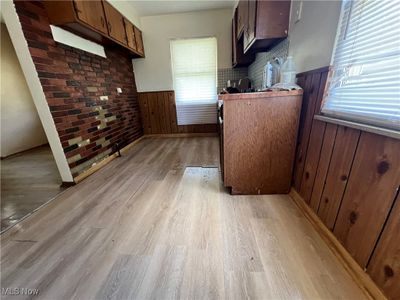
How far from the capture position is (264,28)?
1616mm

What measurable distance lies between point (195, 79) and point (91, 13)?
209 centimetres

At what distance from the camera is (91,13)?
214 cm

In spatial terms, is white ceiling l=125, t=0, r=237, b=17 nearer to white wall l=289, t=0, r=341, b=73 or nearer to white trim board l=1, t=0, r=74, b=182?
white trim board l=1, t=0, r=74, b=182

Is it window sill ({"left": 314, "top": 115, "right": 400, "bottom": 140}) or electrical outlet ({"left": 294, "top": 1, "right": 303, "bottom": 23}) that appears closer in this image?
window sill ({"left": 314, "top": 115, "right": 400, "bottom": 140})

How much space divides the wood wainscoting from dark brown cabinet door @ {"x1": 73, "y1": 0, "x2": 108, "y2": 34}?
166 centimetres

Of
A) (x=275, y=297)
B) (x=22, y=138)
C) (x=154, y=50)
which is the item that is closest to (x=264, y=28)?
(x=275, y=297)

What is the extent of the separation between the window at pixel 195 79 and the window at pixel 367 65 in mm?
2941

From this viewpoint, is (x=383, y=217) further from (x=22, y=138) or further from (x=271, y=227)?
(x=22, y=138)

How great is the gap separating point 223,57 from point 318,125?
296cm

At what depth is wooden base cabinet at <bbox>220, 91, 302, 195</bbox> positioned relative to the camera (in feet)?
4.75

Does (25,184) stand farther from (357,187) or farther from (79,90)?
(357,187)

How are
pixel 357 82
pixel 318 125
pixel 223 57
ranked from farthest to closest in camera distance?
pixel 223 57 < pixel 318 125 < pixel 357 82

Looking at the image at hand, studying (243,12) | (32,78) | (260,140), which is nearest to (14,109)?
(32,78)

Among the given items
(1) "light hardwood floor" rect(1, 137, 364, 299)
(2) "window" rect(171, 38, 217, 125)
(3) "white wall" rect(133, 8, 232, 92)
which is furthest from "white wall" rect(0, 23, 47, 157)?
(2) "window" rect(171, 38, 217, 125)
